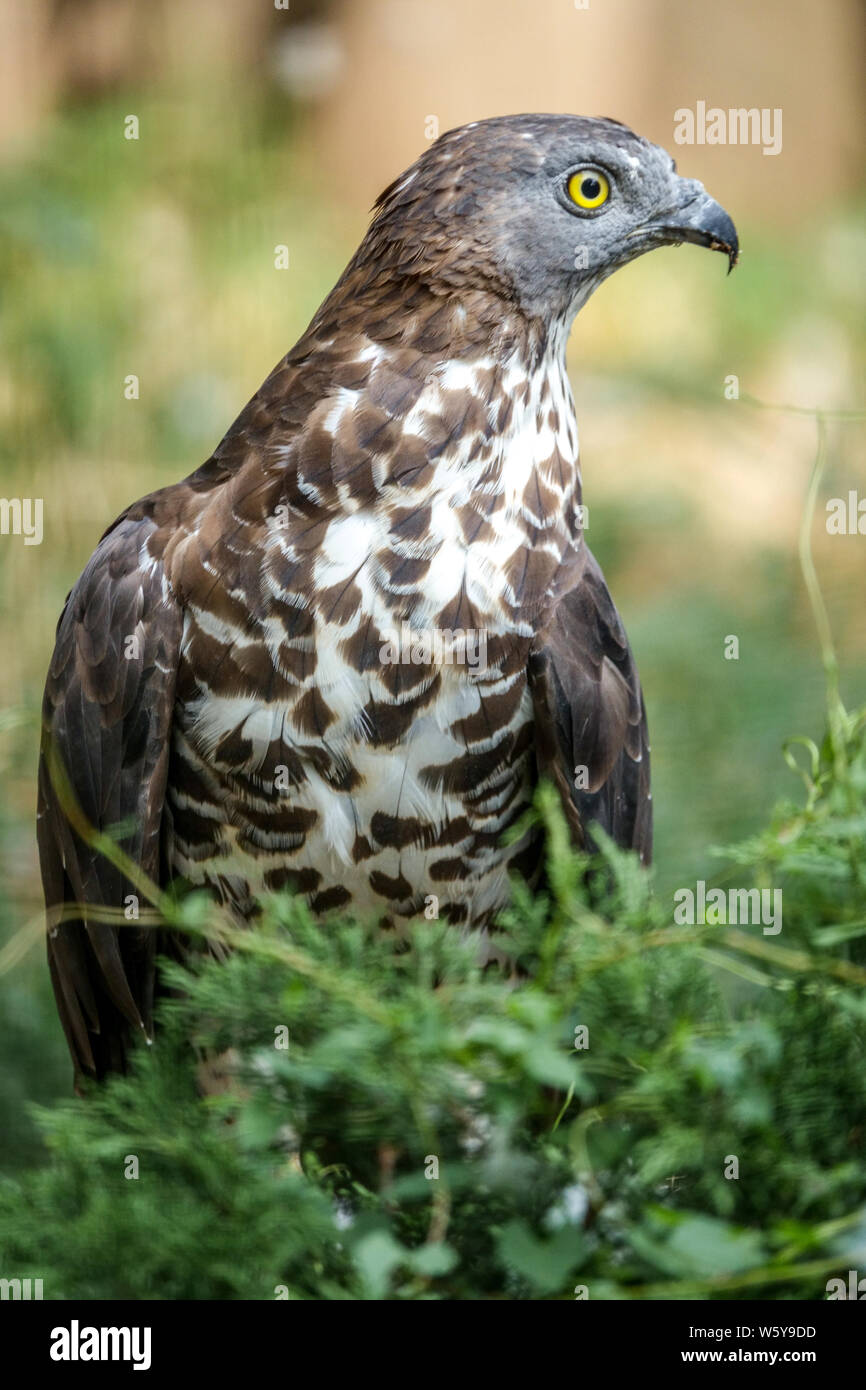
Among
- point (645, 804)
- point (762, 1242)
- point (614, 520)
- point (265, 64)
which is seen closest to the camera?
point (762, 1242)

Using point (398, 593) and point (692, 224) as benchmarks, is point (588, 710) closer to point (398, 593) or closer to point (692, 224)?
point (398, 593)

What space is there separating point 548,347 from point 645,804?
28.8 inches

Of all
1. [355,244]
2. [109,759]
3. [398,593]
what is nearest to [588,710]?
[398,593]

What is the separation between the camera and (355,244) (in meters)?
5.11

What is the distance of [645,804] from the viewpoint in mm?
2318

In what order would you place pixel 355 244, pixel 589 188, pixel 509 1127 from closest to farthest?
pixel 509 1127 → pixel 589 188 → pixel 355 244

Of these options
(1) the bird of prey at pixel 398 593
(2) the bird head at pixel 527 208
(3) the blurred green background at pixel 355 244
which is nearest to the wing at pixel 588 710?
(1) the bird of prey at pixel 398 593

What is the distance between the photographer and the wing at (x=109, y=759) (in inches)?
80.5

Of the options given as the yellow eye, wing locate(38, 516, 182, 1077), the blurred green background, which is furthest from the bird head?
the blurred green background

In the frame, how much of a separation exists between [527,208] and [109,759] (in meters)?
0.96

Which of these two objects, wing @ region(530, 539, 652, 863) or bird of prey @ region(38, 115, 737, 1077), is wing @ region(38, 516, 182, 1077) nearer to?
bird of prey @ region(38, 115, 737, 1077)

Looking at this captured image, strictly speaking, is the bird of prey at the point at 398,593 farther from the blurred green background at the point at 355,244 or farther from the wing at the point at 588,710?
the blurred green background at the point at 355,244

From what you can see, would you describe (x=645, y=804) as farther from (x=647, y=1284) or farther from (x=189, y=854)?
(x=647, y=1284)

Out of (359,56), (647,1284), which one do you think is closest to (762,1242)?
(647,1284)
